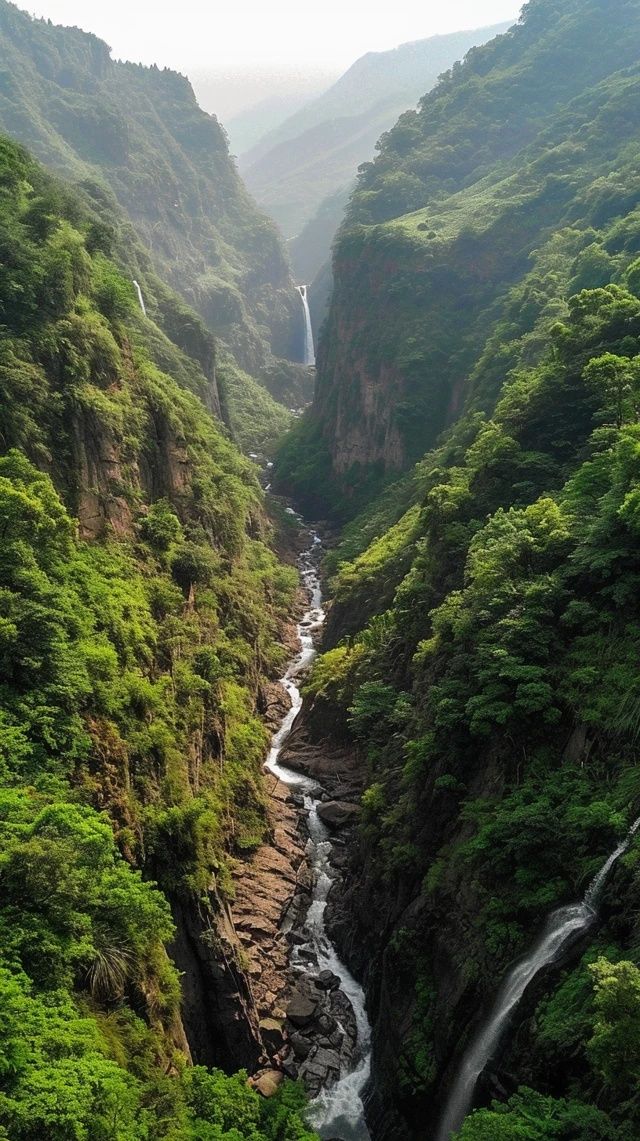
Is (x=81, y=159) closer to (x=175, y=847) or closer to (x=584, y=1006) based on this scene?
(x=175, y=847)

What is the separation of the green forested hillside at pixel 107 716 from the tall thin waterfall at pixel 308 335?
361 feet

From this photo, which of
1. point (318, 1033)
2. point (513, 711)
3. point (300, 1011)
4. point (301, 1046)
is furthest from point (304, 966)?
point (513, 711)

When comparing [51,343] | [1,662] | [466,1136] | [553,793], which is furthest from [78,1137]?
[51,343]

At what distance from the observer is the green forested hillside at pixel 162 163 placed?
427 ft

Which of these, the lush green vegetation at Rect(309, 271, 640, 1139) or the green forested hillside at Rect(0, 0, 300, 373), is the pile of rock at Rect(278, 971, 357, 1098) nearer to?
→ the lush green vegetation at Rect(309, 271, 640, 1139)

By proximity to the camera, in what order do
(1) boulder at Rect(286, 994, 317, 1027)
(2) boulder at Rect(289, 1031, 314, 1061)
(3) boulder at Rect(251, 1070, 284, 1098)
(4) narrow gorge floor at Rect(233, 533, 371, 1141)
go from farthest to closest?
(1) boulder at Rect(286, 994, 317, 1027)
(2) boulder at Rect(289, 1031, 314, 1061)
(4) narrow gorge floor at Rect(233, 533, 371, 1141)
(3) boulder at Rect(251, 1070, 284, 1098)

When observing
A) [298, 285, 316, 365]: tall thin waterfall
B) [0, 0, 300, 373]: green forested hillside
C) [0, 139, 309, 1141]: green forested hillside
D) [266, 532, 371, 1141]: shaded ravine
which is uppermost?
[0, 0, 300, 373]: green forested hillside

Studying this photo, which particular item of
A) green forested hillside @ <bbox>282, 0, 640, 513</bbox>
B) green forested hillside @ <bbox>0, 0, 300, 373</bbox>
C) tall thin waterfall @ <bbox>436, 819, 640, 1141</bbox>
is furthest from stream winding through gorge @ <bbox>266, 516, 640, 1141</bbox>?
green forested hillside @ <bbox>0, 0, 300, 373</bbox>

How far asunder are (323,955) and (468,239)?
247 ft

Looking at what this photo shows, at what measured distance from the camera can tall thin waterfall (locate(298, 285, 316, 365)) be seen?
154500mm

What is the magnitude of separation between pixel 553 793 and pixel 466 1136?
26.1 feet

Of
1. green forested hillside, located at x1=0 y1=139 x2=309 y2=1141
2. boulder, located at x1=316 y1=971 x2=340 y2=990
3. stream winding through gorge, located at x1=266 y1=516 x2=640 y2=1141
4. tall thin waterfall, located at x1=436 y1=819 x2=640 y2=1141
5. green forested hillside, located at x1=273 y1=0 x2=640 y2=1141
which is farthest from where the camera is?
boulder, located at x1=316 y1=971 x2=340 y2=990

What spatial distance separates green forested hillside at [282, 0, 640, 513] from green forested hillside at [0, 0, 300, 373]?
36218 millimetres

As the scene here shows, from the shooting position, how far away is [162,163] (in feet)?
468
